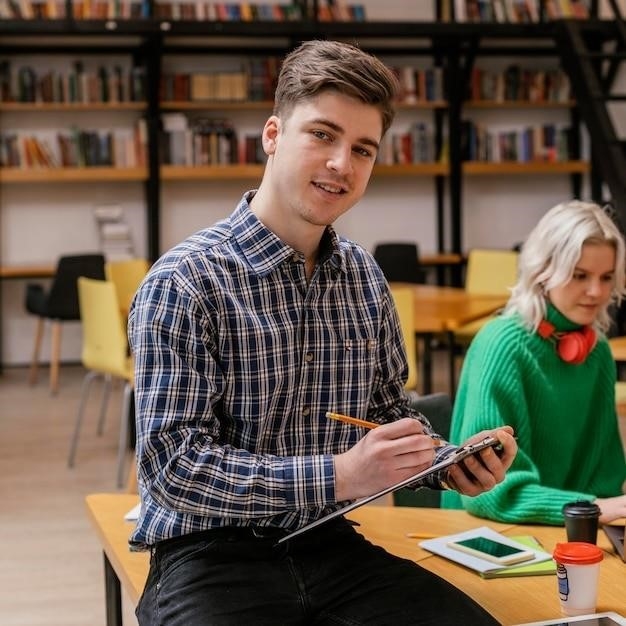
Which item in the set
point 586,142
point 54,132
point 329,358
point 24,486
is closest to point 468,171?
point 586,142

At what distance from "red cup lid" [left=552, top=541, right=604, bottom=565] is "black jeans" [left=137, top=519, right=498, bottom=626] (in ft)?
0.48

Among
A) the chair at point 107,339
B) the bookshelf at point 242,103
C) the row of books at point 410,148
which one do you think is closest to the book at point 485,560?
the chair at point 107,339

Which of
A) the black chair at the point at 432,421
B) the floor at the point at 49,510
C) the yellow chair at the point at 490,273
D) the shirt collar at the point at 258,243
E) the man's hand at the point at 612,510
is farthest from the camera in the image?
the yellow chair at the point at 490,273

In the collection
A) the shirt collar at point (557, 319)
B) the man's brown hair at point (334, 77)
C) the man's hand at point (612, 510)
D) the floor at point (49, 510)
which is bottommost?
the floor at point (49, 510)

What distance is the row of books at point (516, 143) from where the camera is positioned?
8.87 metres

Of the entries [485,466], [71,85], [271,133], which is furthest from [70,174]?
[485,466]

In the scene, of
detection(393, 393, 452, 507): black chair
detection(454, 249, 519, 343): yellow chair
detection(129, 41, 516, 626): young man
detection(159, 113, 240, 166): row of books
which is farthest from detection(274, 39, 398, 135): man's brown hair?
detection(159, 113, 240, 166): row of books

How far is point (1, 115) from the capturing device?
8375 millimetres

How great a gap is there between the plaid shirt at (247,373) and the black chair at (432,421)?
2.17ft

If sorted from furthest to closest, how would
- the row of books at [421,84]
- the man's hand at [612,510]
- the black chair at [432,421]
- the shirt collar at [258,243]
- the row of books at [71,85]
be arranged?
the row of books at [421,84]
the row of books at [71,85]
the black chair at [432,421]
the man's hand at [612,510]
the shirt collar at [258,243]

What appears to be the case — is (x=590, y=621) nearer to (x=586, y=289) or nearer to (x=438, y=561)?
(x=438, y=561)

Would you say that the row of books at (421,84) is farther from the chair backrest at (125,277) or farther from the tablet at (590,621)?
the tablet at (590,621)

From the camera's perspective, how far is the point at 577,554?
1711 mm

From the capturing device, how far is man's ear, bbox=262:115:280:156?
1.86 meters
